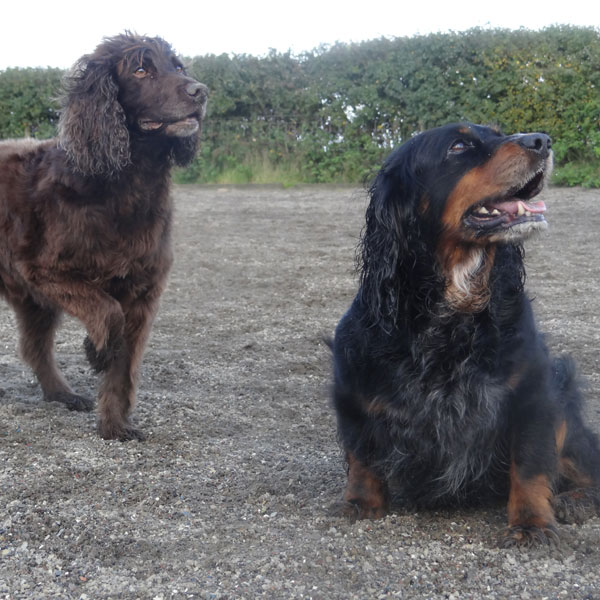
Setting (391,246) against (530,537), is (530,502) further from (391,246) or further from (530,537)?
(391,246)

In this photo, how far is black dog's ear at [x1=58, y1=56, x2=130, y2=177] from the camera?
164 inches

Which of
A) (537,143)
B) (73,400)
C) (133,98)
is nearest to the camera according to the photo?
(537,143)

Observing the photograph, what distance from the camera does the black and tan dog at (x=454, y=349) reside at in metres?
2.95

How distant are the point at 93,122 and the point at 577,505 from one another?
3132 millimetres

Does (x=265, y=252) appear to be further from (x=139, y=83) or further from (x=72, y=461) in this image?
(x=72, y=461)

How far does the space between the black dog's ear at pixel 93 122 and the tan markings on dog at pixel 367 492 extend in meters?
2.11

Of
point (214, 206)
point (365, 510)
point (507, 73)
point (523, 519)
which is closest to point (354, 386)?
point (365, 510)

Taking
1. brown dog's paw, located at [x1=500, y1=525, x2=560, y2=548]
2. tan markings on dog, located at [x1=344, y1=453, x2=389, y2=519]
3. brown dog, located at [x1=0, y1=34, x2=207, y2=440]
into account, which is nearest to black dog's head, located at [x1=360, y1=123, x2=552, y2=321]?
tan markings on dog, located at [x1=344, y1=453, x2=389, y2=519]

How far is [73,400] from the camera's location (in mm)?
4891

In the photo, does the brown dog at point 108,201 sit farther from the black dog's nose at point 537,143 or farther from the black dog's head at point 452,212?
the black dog's nose at point 537,143

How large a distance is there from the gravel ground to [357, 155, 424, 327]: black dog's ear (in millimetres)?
881

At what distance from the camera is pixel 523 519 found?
2.93m

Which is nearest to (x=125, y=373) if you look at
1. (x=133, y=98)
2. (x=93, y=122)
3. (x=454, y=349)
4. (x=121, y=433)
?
(x=121, y=433)

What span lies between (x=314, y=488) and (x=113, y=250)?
65.3 inches
